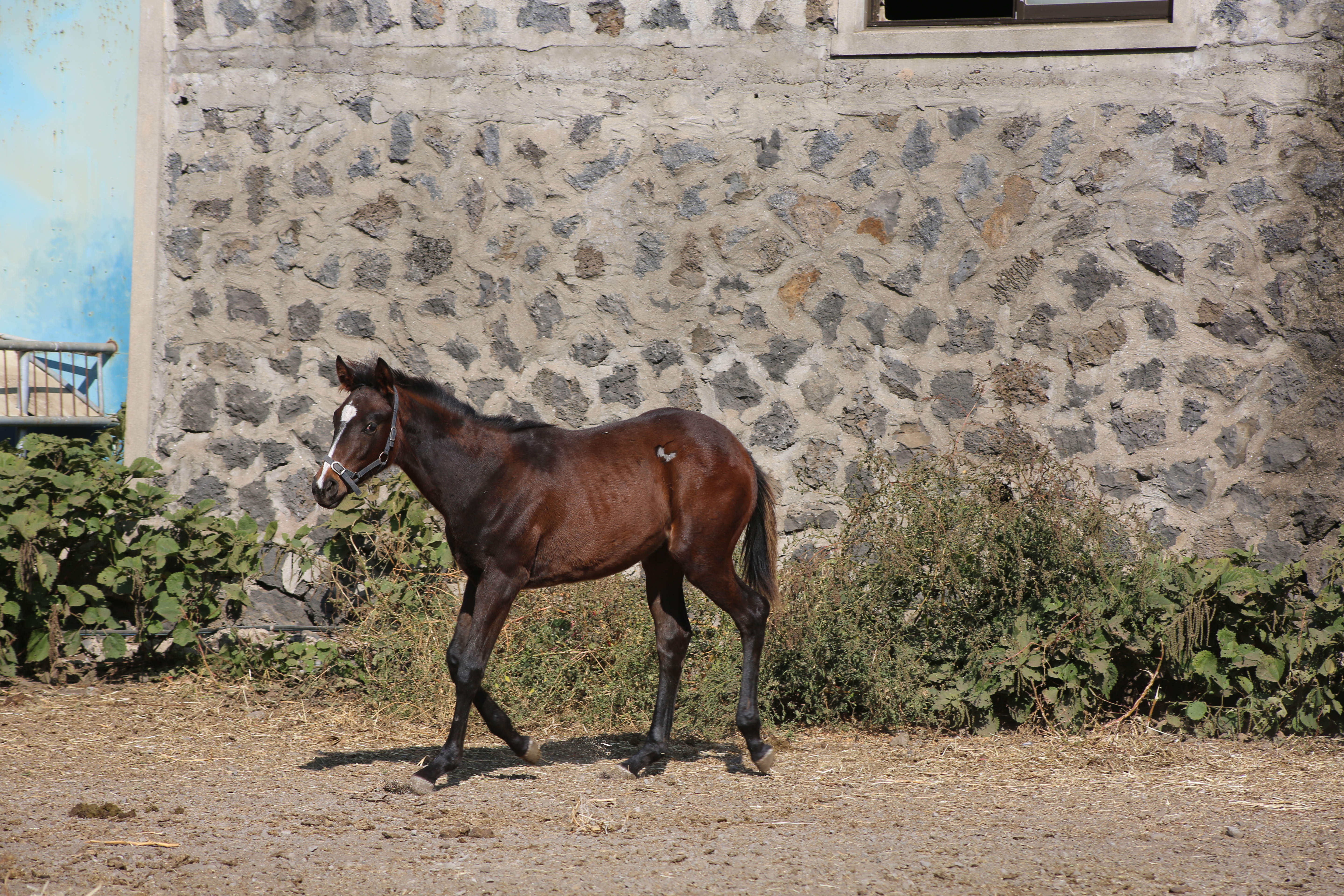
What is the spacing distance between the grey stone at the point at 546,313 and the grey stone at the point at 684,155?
1078 millimetres

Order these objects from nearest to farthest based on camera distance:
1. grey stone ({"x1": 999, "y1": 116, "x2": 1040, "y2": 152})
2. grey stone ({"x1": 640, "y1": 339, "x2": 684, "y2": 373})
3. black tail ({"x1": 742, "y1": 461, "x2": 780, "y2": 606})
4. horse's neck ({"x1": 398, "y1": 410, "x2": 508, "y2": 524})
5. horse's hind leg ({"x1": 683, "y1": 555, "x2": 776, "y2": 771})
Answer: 1. horse's neck ({"x1": 398, "y1": 410, "x2": 508, "y2": 524})
2. horse's hind leg ({"x1": 683, "y1": 555, "x2": 776, "y2": 771})
3. black tail ({"x1": 742, "y1": 461, "x2": 780, "y2": 606})
4. grey stone ({"x1": 999, "y1": 116, "x2": 1040, "y2": 152})
5. grey stone ({"x1": 640, "y1": 339, "x2": 684, "y2": 373})

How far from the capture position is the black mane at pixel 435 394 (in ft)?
14.9

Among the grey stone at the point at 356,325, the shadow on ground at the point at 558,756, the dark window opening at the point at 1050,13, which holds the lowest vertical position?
the shadow on ground at the point at 558,756

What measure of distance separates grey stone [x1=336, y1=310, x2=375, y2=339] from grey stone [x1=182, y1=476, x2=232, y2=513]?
125 cm

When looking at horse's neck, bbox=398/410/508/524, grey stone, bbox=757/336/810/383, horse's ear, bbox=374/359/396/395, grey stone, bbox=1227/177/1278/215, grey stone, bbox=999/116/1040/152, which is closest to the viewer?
horse's ear, bbox=374/359/396/395

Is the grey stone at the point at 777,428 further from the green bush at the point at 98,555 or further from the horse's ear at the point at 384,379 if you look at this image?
the green bush at the point at 98,555

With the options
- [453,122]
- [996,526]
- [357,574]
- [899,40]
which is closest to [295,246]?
[453,122]

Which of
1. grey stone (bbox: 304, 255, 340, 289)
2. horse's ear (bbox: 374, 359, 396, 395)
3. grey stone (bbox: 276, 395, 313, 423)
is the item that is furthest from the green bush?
horse's ear (bbox: 374, 359, 396, 395)

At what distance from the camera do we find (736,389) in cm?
662

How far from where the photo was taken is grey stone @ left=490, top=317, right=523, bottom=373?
22.2 ft

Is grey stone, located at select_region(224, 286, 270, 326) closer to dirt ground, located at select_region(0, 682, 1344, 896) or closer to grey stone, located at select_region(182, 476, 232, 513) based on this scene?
grey stone, located at select_region(182, 476, 232, 513)

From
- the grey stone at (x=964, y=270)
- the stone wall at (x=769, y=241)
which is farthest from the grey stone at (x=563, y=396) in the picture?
the grey stone at (x=964, y=270)

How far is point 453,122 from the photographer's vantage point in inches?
267

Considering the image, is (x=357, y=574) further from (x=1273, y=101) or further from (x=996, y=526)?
(x=1273, y=101)
